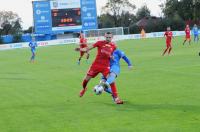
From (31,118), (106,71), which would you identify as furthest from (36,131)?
(106,71)

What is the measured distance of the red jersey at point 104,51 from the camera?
49.1 ft

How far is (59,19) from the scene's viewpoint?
70062 millimetres

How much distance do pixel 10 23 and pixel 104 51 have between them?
120 metres

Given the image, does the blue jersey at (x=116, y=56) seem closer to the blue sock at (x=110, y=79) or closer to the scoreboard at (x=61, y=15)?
the blue sock at (x=110, y=79)

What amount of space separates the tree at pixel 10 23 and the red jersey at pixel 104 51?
347ft

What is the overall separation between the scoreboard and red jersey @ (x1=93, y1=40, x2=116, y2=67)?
54.6 meters

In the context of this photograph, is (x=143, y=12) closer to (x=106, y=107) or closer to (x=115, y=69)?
(x=115, y=69)

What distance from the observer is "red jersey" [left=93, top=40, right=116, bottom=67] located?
1498 centimetres

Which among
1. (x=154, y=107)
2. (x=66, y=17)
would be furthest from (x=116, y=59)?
(x=66, y=17)

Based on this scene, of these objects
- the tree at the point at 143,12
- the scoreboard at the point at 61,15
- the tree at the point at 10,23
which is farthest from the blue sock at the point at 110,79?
the tree at the point at 143,12

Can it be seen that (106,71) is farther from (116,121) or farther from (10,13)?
(10,13)

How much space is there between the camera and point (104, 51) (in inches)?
591

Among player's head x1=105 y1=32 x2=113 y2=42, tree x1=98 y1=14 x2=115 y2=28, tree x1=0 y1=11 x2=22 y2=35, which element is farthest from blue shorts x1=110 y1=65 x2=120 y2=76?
tree x1=0 y1=11 x2=22 y2=35

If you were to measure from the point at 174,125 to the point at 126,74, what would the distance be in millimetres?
13503
